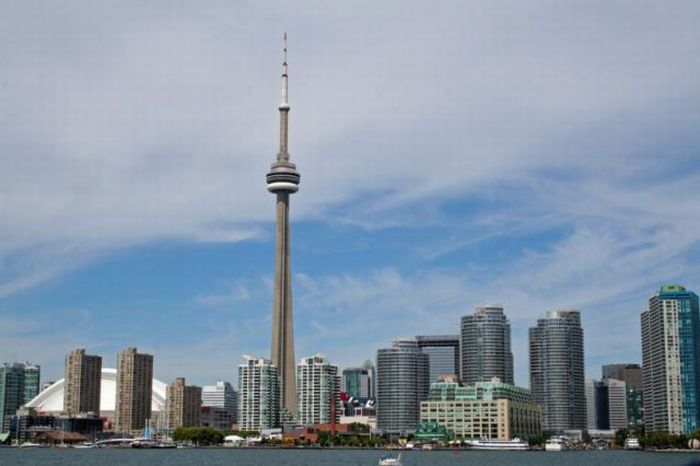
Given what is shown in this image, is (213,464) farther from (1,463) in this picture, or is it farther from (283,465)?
(1,463)

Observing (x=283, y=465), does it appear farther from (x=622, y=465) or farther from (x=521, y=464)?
(x=622, y=465)

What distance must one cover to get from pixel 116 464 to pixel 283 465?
2510 cm

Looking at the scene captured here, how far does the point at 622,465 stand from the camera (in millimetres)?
172000

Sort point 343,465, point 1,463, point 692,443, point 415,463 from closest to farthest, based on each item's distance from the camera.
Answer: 1. point 692,443
2. point 343,465
3. point 1,463
4. point 415,463

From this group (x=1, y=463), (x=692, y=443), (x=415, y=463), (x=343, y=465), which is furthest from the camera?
(x=415, y=463)

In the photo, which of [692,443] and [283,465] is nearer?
[692,443]

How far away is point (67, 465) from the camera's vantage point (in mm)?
155125

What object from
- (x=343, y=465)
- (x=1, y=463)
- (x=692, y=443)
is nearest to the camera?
(x=692, y=443)

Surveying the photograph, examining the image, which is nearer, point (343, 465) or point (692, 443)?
point (692, 443)

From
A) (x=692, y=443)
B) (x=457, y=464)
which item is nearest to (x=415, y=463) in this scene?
(x=457, y=464)

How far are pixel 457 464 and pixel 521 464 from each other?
611 inches

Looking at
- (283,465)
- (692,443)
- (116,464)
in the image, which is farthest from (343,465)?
(692,443)

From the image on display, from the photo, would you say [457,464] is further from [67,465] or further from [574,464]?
[67,465]

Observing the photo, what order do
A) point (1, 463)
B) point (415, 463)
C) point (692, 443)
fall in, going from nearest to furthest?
point (692, 443), point (1, 463), point (415, 463)
